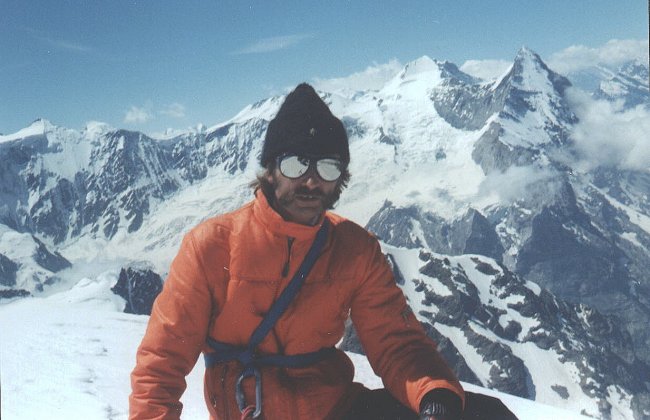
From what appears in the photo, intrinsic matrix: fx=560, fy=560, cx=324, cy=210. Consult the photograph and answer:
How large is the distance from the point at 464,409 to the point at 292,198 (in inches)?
92.0

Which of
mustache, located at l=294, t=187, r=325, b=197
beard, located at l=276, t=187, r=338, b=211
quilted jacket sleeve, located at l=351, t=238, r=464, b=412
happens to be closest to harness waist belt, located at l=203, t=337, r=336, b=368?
quilted jacket sleeve, located at l=351, t=238, r=464, b=412

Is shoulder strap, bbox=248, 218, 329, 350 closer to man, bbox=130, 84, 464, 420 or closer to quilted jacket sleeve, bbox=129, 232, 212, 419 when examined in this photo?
man, bbox=130, 84, 464, 420

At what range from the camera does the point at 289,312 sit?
15.9 ft

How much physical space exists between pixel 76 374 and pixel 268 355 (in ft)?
21.1

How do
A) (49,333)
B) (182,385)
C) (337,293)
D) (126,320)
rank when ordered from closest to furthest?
(182,385) → (337,293) → (49,333) → (126,320)

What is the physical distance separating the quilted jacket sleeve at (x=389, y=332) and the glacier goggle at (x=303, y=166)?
961mm

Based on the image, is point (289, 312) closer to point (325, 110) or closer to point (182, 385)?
point (182, 385)

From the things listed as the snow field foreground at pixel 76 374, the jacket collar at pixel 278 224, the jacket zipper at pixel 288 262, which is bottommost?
the snow field foreground at pixel 76 374

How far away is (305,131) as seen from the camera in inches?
189

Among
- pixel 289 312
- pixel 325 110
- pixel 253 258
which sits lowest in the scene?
pixel 289 312

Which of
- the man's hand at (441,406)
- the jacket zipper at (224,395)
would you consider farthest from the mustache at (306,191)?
the man's hand at (441,406)

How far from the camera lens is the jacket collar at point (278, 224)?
4.86 meters

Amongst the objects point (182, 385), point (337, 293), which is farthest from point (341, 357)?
point (182, 385)

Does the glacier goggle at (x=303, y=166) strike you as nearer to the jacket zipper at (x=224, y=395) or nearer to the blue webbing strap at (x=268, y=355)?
the blue webbing strap at (x=268, y=355)
